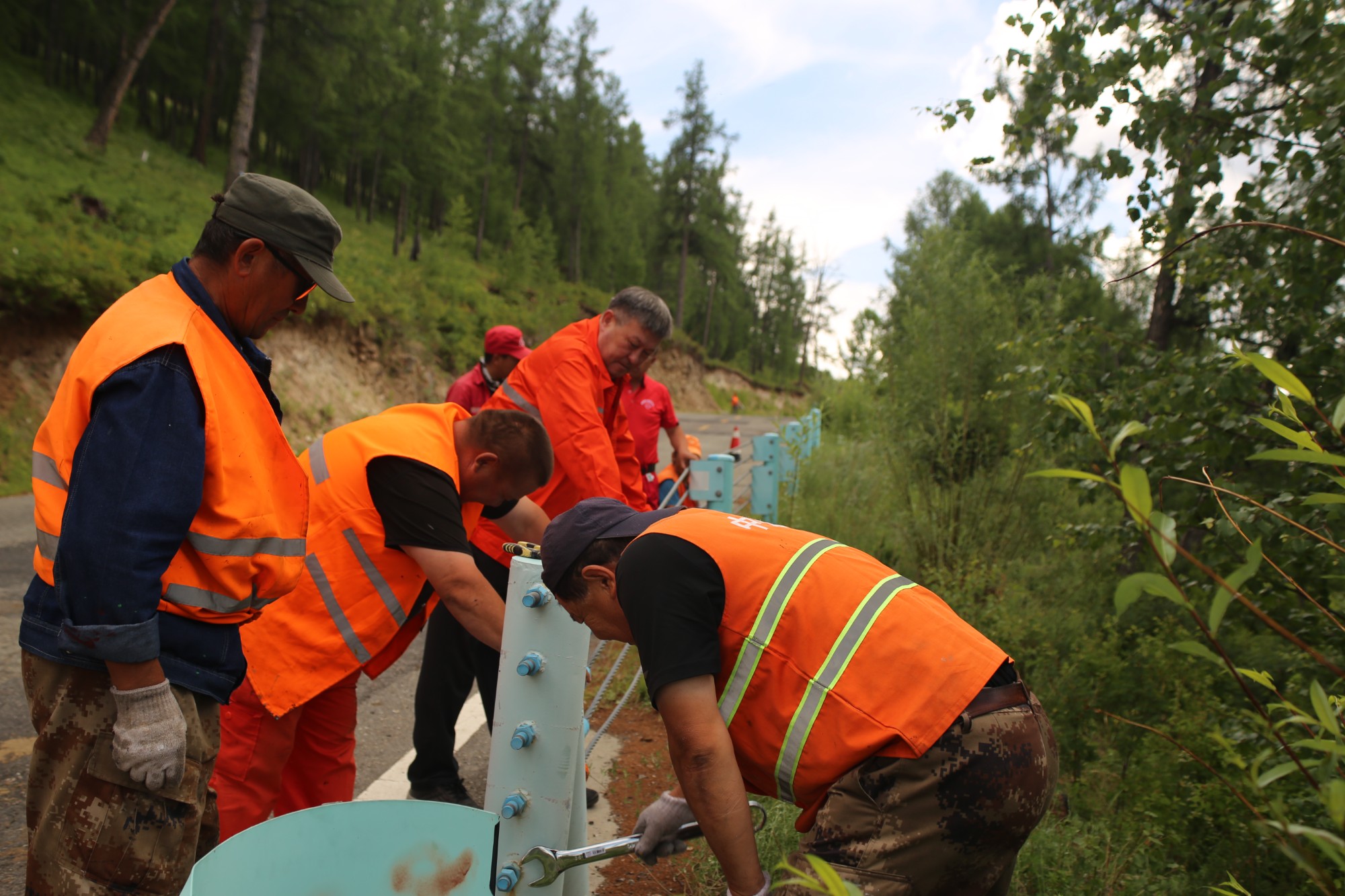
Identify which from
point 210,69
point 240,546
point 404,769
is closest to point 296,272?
point 240,546

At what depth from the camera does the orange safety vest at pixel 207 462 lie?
65.8 inches

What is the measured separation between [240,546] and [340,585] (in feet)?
2.44

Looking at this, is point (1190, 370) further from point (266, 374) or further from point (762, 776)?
point (266, 374)

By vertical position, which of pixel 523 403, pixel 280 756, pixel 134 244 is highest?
pixel 134 244

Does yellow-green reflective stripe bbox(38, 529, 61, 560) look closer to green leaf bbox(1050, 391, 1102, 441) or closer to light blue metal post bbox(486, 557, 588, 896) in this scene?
light blue metal post bbox(486, 557, 588, 896)

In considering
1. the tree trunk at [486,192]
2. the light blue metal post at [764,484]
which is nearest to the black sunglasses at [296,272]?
the light blue metal post at [764,484]

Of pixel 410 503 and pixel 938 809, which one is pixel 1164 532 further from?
pixel 410 503

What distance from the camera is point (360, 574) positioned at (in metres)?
2.54

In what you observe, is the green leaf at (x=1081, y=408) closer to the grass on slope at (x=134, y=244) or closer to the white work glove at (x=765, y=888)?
the white work glove at (x=765, y=888)

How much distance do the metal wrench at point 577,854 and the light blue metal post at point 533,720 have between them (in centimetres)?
7

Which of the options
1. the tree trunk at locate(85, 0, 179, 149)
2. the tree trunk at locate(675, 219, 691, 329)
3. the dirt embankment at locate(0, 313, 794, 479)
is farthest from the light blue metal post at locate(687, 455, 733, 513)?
the tree trunk at locate(675, 219, 691, 329)

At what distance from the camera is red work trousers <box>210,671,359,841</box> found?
2.44 meters

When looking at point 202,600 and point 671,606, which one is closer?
point 671,606

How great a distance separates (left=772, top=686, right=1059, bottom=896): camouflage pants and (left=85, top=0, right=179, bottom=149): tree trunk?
82.3 ft
